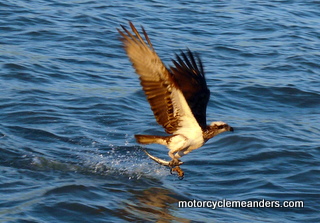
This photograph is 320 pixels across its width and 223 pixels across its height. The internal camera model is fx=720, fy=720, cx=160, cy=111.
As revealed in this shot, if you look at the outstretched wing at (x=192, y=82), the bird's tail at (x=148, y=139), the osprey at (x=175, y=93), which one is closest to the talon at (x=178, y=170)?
the osprey at (x=175, y=93)

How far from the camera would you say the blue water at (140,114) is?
6.94 m

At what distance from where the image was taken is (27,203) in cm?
651

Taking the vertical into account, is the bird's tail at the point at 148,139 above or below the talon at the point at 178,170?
above

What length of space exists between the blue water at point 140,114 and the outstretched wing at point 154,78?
3.70 feet

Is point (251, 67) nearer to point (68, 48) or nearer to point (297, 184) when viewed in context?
point (68, 48)

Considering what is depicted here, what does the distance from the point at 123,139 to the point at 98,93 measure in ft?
4.91

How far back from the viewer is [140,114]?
9.53 meters

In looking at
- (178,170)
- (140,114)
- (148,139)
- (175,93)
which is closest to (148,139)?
(148,139)

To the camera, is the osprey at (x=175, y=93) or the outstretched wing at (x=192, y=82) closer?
the osprey at (x=175, y=93)

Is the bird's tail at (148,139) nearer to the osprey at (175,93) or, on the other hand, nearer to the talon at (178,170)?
the osprey at (175,93)

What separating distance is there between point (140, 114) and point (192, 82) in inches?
131

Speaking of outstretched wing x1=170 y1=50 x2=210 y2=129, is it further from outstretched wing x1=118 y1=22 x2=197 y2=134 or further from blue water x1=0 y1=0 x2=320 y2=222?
blue water x1=0 y1=0 x2=320 y2=222

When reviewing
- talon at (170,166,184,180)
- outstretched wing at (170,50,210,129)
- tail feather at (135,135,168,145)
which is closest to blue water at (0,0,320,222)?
talon at (170,166,184,180)

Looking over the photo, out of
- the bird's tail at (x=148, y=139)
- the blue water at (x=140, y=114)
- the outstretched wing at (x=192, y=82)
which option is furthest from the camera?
the blue water at (x=140, y=114)
